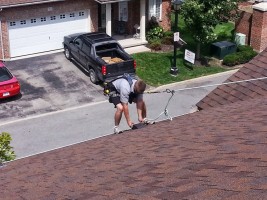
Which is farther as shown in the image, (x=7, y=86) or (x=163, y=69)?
(x=163, y=69)

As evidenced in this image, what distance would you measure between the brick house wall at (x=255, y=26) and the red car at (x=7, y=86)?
40.2ft

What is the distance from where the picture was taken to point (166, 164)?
5.33 metres

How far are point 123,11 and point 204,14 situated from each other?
579 cm

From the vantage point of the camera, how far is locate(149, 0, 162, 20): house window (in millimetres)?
27141

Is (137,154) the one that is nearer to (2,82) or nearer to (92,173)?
(92,173)

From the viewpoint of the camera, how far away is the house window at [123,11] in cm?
2686

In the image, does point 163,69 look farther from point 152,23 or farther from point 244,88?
point 244,88

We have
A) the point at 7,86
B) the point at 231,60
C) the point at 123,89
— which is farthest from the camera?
the point at 231,60

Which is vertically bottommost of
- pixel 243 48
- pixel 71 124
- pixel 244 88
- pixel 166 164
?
pixel 71 124

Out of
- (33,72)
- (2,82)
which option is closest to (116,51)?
(33,72)

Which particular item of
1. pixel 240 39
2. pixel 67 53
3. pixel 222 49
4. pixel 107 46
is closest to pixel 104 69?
pixel 107 46

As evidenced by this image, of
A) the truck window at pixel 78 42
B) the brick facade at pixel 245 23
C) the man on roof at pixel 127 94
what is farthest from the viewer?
the brick facade at pixel 245 23

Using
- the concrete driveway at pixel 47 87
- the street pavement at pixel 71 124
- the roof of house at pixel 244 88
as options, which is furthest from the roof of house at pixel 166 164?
the concrete driveway at pixel 47 87

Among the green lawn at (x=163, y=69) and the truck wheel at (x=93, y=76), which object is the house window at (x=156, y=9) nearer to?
the green lawn at (x=163, y=69)
